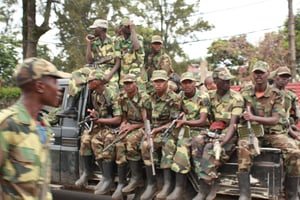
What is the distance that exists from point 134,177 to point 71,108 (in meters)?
1.27

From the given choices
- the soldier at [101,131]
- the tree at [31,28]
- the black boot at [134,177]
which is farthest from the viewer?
the tree at [31,28]

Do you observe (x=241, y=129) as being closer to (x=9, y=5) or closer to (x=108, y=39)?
(x=108, y=39)

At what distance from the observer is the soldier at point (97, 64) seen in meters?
6.15

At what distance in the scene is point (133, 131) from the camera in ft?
18.4

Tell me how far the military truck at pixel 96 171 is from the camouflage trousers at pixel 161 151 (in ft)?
0.64

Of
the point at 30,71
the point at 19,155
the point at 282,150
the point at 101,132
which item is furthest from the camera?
the point at 101,132

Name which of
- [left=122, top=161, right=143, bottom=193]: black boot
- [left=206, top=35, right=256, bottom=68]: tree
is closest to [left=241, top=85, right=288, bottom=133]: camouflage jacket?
[left=122, top=161, right=143, bottom=193]: black boot

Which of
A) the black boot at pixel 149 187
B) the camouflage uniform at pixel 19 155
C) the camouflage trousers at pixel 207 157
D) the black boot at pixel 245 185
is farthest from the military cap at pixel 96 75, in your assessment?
A: the camouflage uniform at pixel 19 155

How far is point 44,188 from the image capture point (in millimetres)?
2686

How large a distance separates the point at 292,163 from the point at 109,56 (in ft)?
9.83

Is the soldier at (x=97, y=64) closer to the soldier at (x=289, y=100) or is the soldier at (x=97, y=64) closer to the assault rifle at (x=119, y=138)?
the assault rifle at (x=119, y=138)

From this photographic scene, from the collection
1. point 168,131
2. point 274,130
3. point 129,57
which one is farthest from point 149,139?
point 129,57

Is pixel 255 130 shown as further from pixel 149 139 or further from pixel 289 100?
pixel 149 139

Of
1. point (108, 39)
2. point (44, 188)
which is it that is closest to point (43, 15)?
point (108, 39)
